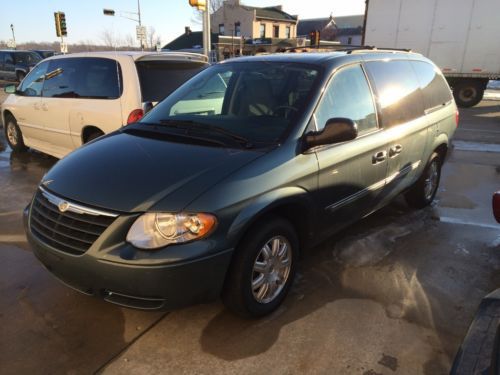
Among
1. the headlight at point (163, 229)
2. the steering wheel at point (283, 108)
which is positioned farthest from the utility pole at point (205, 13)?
the headlight at point (163, 229)

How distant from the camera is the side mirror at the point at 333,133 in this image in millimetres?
2875

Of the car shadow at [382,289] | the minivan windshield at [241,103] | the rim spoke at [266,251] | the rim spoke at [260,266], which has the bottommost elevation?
the car shadow at [382,289]

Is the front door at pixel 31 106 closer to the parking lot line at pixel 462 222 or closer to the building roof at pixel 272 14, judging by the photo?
the parking lot line at pixel 462 222

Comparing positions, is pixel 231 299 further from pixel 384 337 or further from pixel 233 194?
pixel 384 337

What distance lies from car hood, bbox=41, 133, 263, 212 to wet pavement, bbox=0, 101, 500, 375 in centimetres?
92

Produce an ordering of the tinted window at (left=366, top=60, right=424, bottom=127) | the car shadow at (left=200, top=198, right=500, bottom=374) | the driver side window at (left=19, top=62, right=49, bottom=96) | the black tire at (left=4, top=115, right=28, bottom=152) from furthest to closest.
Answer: the black tire at (left=4, top=115, right=28, bottom=152)
the driver side window at (left=19, top=62, right=49, bottom=96)
the tinted window at (left=366, top=60, right=424, bottom=127)
the car shadow at (left=200, top=198, right=500, bottom=374)

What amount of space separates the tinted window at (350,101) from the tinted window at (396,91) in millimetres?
173

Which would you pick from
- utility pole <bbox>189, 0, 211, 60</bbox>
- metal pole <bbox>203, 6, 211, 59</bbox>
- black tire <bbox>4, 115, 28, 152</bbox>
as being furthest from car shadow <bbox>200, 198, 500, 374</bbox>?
metal pole <bbox>203, 6, 211, 59</bbox>

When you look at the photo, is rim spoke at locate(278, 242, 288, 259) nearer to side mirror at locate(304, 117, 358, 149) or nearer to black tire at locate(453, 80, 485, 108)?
side mirror at locate(304, 117, 358, 149)

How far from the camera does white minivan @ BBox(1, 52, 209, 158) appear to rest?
5141 mm

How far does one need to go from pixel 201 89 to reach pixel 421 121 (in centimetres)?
233

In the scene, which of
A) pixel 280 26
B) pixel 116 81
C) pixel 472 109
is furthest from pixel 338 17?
pixel 116 81

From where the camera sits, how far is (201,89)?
Answer: 13.1 ft

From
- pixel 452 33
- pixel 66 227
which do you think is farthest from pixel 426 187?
pixel 452 33
